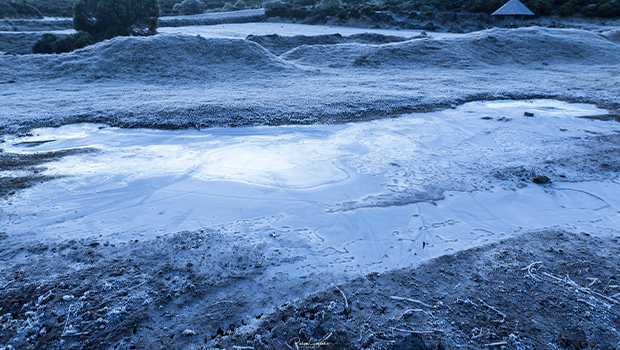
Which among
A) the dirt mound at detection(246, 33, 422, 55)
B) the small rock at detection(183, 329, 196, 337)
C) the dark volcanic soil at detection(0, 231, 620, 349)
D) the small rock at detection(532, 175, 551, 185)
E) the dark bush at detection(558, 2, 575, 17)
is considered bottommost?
the small rock at detection(183, 329, 196, 337)

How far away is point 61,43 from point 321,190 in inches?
546

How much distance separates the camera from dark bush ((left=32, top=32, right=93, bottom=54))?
43.5 feet

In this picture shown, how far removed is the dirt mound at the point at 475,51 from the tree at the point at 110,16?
6972 mm

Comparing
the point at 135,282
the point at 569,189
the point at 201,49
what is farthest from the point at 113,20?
the point at 569,189

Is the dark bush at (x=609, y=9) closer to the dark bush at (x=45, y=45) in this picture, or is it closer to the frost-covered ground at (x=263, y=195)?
the frost-covered ground at (x=263, y=195)

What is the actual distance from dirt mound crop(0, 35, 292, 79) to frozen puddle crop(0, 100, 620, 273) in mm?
4662

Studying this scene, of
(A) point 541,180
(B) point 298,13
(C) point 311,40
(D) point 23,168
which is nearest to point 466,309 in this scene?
(A) point 541,180

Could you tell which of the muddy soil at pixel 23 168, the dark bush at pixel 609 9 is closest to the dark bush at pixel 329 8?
the dark bush at pixel 609 9

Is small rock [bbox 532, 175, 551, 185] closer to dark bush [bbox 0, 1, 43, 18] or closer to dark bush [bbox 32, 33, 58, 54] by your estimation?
dark bush [bbox 32, 33, 58, 54]

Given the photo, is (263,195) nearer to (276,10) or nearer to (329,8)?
(329,8)

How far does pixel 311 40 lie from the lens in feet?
54.9

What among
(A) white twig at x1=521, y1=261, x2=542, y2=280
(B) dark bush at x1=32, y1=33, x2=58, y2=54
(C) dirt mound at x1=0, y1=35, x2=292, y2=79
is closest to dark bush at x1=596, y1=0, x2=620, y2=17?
(C) dirt mound at x1=0, y1=35, x2=292, y2=79

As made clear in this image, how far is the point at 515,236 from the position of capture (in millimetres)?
3246

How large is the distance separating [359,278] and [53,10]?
3746 centimetres
